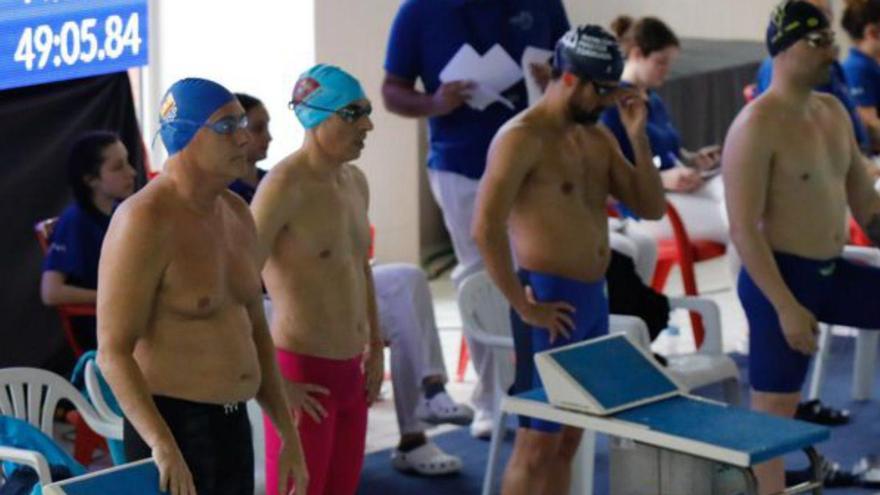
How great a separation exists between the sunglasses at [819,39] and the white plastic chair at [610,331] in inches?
46.4

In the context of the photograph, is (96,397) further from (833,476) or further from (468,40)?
(833,476)

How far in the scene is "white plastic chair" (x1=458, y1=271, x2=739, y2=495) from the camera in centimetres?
525

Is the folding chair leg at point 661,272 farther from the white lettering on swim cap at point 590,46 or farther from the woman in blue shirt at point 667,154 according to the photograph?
the white lettering on swim cap at point 590,46

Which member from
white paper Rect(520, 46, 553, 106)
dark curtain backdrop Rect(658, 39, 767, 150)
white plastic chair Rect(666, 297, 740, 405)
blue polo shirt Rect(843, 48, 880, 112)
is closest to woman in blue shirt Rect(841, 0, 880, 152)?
blue polo shirt Rect(843, 48, 880, 112)

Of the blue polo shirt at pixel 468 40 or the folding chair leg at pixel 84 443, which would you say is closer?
the folding chair leg at pixel 84 443

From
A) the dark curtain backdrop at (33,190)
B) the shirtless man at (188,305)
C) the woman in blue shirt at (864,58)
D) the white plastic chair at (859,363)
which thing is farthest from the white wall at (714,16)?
the shirtless man at (188,305)

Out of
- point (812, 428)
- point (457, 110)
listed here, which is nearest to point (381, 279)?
point (457, 110)

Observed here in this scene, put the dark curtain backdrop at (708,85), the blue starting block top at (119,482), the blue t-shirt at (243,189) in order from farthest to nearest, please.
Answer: the dark curtain backdrop at (708,85)
the blue t-shirt at (243,189)
the blue starting block top at (119,482)

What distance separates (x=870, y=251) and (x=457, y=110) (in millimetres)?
1831

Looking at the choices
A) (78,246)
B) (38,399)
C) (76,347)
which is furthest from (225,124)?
(76,347)

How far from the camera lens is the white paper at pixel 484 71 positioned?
6.02 m

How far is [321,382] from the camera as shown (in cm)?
414

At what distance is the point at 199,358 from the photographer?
3402 millimetres

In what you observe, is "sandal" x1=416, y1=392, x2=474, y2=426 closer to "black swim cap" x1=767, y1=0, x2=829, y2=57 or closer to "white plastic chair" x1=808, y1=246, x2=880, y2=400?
"white plastic chair" x1=808, y1=246, x2=880, y2=400
